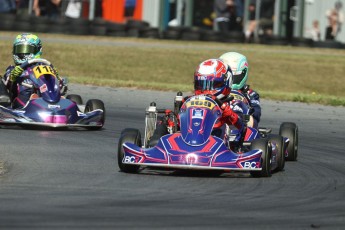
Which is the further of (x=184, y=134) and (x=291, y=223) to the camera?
(x=184, y=134)

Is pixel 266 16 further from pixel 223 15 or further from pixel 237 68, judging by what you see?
pixel 237 68

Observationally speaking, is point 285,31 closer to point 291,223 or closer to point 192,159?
point 192,159

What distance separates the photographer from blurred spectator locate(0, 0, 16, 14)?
28812mm

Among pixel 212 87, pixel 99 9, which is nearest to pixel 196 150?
pixel 212 87

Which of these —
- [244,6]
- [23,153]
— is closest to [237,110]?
[23,153]

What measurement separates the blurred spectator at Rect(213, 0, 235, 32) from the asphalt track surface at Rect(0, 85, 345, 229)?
→ 18.6 metres

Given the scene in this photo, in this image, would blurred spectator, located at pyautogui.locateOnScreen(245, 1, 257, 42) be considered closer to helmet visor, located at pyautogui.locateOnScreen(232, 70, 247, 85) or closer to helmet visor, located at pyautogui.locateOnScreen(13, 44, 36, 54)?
helmet visor, located at pyautogui.locateOnScreen(13, 44, 36, 54)

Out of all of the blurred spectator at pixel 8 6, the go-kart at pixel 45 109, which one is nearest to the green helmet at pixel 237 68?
the go-kart at pixel 45 109

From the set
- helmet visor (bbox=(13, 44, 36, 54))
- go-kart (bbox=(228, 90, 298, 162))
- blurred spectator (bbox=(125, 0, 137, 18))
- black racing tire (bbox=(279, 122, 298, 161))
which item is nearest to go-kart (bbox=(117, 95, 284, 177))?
go-kart (bbox=(228, 90, 298, 162))

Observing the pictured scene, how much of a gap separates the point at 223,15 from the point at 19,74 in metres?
18.7

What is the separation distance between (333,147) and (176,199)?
191 inches

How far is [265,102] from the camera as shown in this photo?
18531 millimetres

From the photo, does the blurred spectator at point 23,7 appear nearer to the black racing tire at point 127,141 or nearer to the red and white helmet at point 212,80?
the red and white helmet at point 212,80

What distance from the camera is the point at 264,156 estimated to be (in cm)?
939
